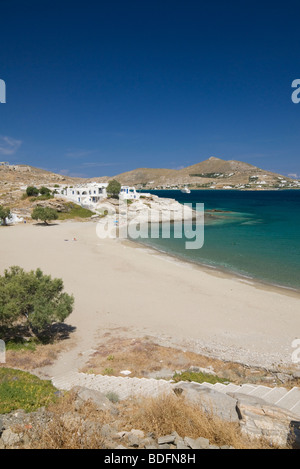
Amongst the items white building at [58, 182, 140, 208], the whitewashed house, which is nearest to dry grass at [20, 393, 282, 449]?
white building at [58, 182, 140, 208]

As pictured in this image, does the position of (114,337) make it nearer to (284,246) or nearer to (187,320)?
(187,320)

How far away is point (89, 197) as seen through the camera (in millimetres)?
76312

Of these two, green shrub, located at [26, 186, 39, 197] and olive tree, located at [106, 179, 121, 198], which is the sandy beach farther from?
olive tree, located at [106, 179, 121, 198]

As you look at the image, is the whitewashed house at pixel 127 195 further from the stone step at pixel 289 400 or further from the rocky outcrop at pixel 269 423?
the rocky outcrop at pixel 269 423

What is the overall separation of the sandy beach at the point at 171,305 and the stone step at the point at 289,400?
12.9ft

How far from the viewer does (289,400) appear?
763 cm

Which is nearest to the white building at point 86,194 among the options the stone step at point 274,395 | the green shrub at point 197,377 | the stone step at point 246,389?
the green shrub at point 197,377

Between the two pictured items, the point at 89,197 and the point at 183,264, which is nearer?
the point at 183,264

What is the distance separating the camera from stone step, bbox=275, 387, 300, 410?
7.34m

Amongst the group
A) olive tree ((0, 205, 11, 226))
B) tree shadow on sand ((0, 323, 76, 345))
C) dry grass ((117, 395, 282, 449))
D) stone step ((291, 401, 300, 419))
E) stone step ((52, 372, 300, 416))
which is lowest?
tree shadow on sand ((0, 323, 76, 345))

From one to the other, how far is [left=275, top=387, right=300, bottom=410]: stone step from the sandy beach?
3.94 m
